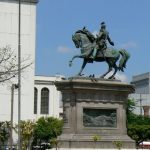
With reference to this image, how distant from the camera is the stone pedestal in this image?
39500 millimetres

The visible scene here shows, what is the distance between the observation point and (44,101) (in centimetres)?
11975

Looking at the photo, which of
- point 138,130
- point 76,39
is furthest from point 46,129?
point 76,39

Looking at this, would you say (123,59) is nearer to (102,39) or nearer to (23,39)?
(102,39)

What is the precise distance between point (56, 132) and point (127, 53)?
53.3 metres

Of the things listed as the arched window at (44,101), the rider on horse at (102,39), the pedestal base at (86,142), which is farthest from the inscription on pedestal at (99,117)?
the arched window at (44,101)

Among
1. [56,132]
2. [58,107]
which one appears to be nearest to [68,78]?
[56,132]

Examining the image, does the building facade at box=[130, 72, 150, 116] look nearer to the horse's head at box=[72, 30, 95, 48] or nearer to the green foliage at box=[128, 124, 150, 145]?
the green foliage at box=[128, 124, 150, 145]

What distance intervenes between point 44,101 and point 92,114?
7994 cm

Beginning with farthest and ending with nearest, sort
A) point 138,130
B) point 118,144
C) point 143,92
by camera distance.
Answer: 1. point 143,92
2. point 138,130
3. point 118,144

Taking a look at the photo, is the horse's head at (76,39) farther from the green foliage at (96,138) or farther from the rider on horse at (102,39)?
the green foliage at (96,138)

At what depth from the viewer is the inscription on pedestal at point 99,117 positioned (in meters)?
40.0

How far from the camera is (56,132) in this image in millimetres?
94938

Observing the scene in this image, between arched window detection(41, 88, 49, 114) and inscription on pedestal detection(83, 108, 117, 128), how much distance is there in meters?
78.9

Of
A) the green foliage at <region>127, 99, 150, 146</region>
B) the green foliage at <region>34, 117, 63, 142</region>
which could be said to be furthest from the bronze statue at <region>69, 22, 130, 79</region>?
the green foliage at <region>34, 117, 63, 142</region>
